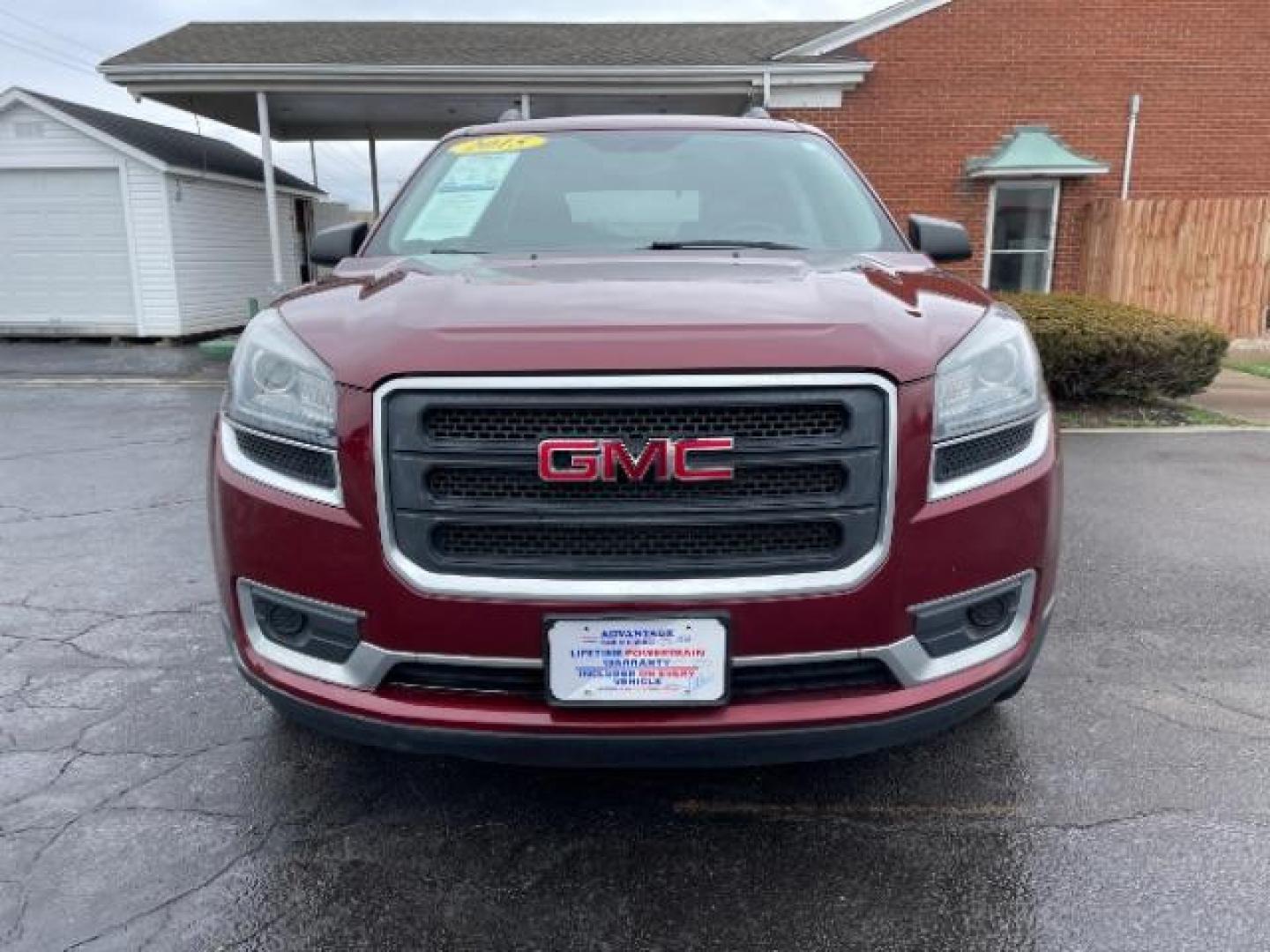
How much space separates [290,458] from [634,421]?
2.60 feet

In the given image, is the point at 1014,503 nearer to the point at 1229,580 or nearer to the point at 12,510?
the point at 1229,580

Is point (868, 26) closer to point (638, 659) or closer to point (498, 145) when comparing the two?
point (498, 145)

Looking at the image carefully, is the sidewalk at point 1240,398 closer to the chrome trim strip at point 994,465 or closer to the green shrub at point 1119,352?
Answer: the green shrub at point 1119,352

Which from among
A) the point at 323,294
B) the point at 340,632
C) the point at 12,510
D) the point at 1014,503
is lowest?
the point at 12,510

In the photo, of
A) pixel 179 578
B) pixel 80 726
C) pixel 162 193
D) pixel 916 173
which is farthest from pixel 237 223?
pixel 80 726

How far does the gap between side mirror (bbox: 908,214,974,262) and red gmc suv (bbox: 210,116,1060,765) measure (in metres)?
1.50

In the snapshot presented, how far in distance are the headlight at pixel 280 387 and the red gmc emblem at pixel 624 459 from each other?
50cm

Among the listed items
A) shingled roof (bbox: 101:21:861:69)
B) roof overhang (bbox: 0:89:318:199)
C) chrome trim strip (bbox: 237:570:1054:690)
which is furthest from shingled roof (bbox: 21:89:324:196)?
chrome trim strip (bbox: 237:570:1054:690)

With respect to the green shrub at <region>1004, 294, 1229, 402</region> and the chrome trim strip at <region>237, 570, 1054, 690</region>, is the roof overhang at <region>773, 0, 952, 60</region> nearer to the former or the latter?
the green shrub at <region>1004, 294, 1229, 402</region>

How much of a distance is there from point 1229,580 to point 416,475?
393 cm

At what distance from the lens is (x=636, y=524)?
2.07 meters

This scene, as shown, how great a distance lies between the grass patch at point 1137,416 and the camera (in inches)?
318

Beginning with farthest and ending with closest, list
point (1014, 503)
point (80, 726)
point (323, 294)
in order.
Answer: point (80, 726), point (323, 294), point (1014, 503)

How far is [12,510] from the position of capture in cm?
565
